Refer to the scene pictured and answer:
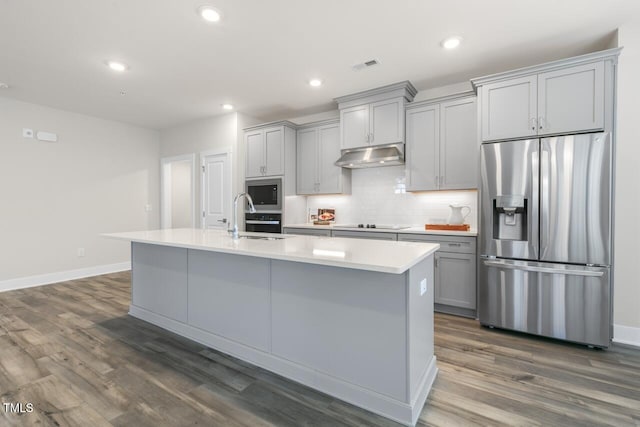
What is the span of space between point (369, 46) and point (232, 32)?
1275 mm

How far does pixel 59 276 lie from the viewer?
4.90 metres

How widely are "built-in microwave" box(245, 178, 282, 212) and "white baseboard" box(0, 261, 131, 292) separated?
283 centimetres

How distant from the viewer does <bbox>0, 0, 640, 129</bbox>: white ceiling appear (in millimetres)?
2398

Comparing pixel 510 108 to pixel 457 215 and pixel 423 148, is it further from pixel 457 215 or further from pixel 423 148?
pixel 457 215

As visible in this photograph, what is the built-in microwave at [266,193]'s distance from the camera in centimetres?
474

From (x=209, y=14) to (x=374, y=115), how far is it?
2.24 m

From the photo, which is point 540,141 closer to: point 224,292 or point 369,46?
point 369,46

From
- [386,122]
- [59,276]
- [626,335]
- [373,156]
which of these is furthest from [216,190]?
[626,335]

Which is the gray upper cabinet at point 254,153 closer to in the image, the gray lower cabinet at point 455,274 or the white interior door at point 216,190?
the white interior door at point 216,190

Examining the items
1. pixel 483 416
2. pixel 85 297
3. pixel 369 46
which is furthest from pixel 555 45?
pixel 85 297

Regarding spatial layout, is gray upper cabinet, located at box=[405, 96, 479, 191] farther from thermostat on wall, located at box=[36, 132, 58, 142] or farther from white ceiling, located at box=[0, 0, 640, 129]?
thermostat on wall, located at box=[36, 132, 58, 142]

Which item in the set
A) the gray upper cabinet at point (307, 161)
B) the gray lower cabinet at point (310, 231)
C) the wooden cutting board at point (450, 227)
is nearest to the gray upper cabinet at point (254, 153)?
the gray upper cabinet at point (307, 161)

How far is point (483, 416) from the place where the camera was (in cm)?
174

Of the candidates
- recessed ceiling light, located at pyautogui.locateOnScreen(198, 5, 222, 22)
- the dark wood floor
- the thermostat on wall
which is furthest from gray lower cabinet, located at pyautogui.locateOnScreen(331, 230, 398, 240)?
the thermostat on wall
